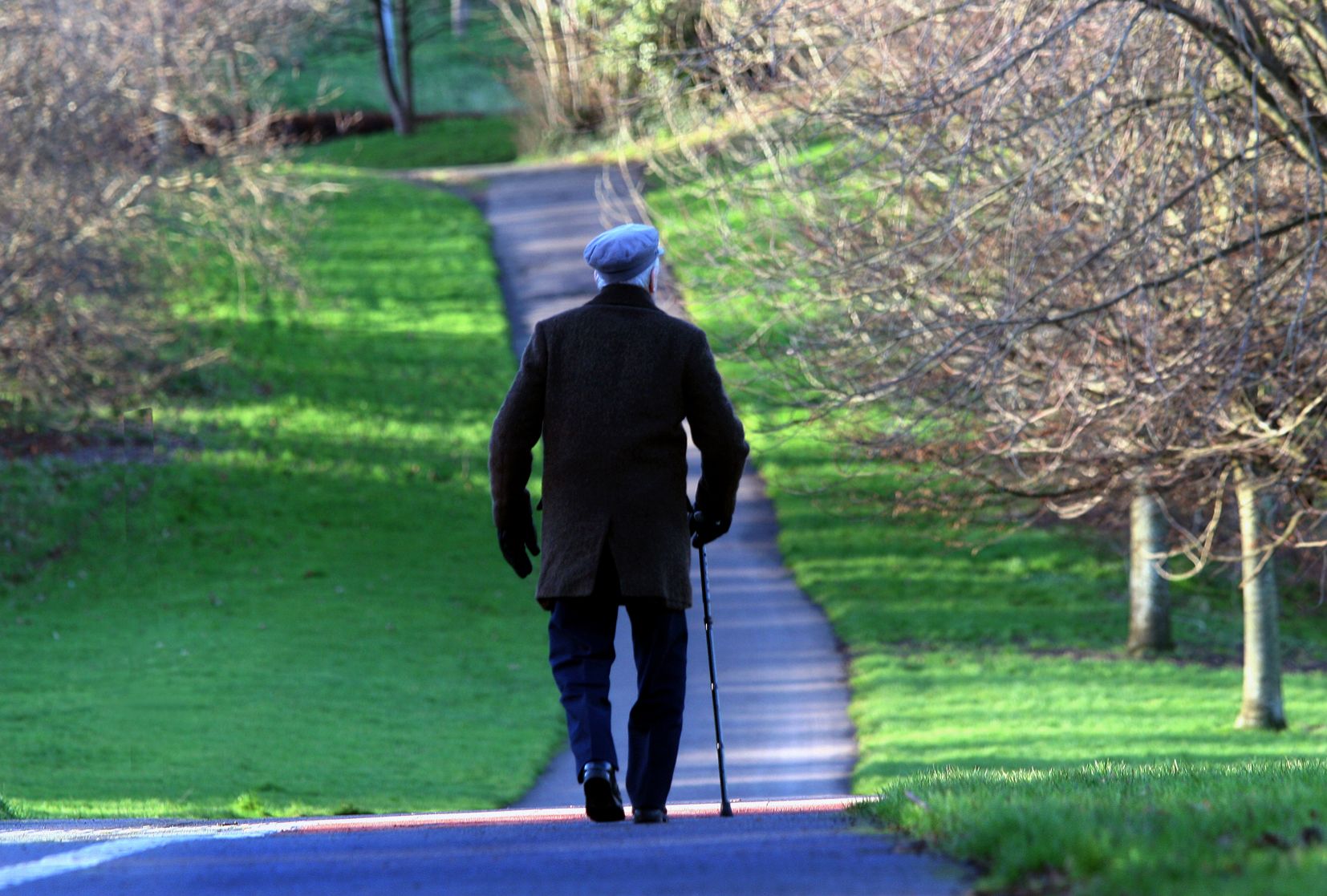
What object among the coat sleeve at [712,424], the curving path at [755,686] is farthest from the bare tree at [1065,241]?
the coat sleeve at [712,424]

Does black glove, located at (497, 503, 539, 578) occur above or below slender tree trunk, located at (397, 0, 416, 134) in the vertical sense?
below

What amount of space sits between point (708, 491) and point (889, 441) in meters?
5.59

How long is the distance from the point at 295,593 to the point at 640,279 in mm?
15262

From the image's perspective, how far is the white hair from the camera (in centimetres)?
597

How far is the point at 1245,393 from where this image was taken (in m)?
11.1

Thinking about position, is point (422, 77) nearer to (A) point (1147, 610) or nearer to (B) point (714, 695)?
(A) point (1147, 610)

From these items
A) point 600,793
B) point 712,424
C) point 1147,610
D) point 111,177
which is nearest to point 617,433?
point 712,424

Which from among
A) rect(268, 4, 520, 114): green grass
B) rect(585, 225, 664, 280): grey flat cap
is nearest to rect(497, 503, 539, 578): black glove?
rect(585, 225, 664, 280): grey flat cap

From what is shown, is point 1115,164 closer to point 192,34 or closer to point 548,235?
point 192,34

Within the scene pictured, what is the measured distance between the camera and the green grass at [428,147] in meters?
51.1

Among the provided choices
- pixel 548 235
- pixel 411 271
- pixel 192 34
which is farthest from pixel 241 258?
pixel 548 235

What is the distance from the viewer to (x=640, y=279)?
235 inches

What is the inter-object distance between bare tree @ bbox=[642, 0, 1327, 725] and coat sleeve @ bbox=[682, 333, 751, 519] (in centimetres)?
366

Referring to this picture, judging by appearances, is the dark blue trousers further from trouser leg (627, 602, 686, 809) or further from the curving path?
the curving path
